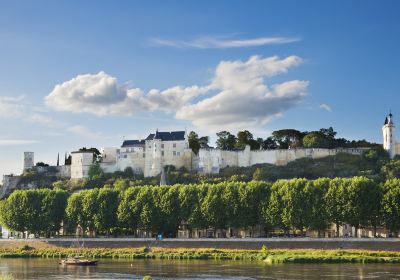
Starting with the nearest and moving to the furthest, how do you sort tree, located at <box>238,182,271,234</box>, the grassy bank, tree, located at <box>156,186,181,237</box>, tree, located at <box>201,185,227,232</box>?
1. the grassy bank
2. tree, located at <box>238,182,271,234</box>
3. tree, located at <box>201,185,227,232</box>
4. tree, located at <box>156,186,181,237</box>

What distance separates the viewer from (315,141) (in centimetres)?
12938

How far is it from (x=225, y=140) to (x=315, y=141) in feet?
72.6

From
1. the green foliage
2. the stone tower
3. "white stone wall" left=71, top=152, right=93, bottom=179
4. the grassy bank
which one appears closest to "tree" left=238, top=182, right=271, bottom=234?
the grassy bank

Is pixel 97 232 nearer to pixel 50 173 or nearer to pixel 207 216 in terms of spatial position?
pixel 207 216

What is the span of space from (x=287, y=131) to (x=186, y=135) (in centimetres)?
2388

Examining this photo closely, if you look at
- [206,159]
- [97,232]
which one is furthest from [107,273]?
[206,159]

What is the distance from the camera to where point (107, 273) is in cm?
5703

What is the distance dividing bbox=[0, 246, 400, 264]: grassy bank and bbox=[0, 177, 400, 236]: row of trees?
6.62m

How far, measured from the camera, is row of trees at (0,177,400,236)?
74062 millimetres

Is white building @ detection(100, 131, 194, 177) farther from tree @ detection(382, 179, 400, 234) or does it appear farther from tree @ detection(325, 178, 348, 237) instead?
tree @ detection(382, 179, 400, 234)

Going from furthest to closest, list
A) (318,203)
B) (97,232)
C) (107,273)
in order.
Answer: (97,232)
(318,203)
(107,273)

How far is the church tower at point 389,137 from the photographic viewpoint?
406 ft

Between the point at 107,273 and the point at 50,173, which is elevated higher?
the point at 50,173

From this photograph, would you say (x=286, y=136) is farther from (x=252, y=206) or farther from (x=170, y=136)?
(x=252, y=206)
